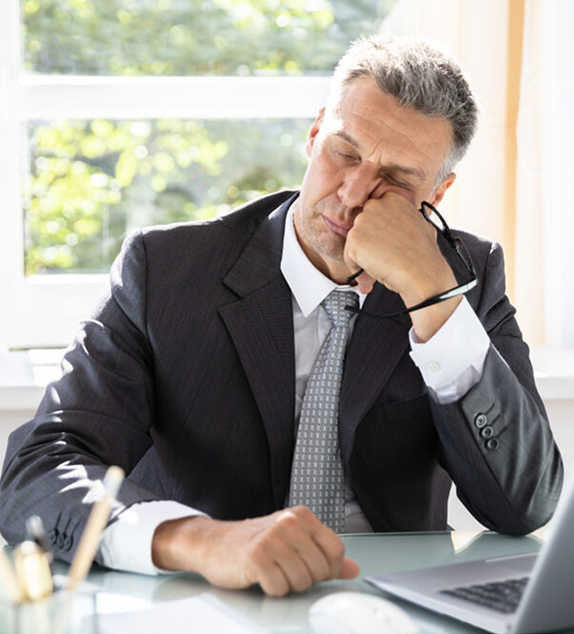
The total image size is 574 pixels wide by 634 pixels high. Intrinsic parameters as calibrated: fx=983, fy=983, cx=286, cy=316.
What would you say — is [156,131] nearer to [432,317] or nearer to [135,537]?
[432,317]

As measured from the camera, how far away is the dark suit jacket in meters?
1.44

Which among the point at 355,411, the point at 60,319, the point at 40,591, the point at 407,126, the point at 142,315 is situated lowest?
the point at 60,319

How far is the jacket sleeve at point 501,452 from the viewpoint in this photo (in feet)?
4.67

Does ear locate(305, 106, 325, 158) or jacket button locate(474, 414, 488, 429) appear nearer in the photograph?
jacket button locate(474, 414, 488, 429)

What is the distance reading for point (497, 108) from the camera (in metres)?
2.36

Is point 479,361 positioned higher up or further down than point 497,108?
further down

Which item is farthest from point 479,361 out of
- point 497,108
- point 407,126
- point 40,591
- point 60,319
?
point 60,319

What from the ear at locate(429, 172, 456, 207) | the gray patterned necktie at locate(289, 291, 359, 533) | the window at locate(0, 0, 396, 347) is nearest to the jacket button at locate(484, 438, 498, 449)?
the gray patterned necktie at locate(289, 291, 359, 533)

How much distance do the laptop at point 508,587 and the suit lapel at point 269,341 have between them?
464mm

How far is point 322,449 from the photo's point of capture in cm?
156

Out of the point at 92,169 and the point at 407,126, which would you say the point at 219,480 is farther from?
the point at 92,169

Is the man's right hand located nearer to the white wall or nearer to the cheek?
the cheek

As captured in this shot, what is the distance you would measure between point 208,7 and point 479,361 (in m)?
1.50

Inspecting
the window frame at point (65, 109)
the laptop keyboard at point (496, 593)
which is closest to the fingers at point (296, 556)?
the laptop keyboard at point (496, 593)
